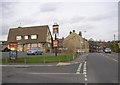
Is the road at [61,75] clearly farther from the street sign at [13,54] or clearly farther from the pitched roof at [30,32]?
the pitched roof at [30,32]

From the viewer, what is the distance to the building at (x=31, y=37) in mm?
80250

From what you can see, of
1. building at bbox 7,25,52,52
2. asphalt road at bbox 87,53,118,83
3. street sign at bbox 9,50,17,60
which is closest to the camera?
asphalt road at bbox 87,53,118,83

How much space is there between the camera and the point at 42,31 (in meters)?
80.9

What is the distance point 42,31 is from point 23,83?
226ft

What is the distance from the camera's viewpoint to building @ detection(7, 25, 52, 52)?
80.2 m

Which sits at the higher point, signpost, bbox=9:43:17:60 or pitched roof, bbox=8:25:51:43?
pitched roof, bbox=8:25:51:43

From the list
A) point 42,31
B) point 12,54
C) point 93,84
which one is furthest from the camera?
point 42,31

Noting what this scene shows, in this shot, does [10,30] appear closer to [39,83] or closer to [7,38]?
[7,38]

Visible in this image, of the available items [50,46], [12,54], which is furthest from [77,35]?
[12,54]

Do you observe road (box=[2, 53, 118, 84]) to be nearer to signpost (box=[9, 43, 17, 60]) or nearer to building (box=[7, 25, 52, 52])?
signpost (box=[9, 43, 17, 60])

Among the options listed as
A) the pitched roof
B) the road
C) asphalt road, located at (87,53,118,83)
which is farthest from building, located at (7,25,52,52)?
the road

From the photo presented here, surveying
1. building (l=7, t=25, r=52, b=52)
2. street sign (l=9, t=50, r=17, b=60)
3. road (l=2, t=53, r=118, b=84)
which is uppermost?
building (l=7, t=25, r=52, b=52)

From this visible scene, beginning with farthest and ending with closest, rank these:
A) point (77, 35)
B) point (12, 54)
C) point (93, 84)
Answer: point (77, 35), point (12, 54), point (93, 84)

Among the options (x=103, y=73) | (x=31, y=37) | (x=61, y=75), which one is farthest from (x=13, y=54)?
(x=31, y=37)
